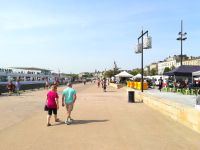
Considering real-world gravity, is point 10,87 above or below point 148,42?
below

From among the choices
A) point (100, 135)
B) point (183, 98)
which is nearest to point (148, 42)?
→ point (183, 98)

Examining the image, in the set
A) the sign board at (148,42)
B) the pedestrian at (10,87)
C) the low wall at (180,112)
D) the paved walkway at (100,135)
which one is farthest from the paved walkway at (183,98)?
the pedestrian at (10,87)

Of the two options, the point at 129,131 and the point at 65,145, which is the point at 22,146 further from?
the point at 129,131

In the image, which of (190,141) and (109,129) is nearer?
(190,141)

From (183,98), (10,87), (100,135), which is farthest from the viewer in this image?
(10,87)

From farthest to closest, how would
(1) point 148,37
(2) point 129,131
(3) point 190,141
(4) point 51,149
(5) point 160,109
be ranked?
(1) point 148,37 < (5) point 160,109 < (2) point 129,131 < (3) point 190,141 < (4) point 51,149

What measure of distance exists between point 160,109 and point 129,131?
660 centimetres

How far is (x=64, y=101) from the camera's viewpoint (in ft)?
45.5

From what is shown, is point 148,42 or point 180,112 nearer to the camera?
point 180,112

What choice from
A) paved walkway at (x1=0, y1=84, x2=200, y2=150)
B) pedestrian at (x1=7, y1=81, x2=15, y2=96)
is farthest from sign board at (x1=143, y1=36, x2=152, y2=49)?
paved walkway at (x1=0, y1=84, x2=200, y2=150)

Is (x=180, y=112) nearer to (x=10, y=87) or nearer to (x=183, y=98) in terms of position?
(x=183, y=98)

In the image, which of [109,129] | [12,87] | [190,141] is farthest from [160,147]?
[12,87]

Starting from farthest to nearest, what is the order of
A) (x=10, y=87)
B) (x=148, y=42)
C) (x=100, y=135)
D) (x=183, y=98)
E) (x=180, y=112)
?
(x=10, y=87), (x=148, y=42), (x=183, y=98), (x=180, y=112), (x=100, y=135)

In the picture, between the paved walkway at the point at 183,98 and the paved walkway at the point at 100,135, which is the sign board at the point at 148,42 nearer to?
the paved walkway at the point at 183,98
